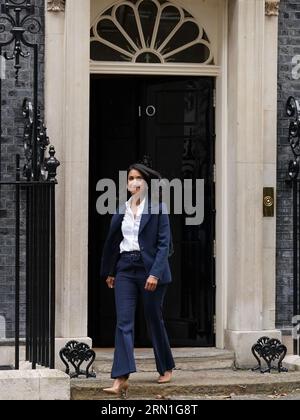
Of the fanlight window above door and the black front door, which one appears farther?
the black front door

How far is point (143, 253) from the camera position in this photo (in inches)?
402

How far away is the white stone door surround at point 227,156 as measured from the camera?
11242 mm

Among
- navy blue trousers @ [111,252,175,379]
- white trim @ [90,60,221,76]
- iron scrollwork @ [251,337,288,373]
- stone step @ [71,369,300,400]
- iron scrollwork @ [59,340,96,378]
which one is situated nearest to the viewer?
navy blue trousers @ [111,252,175,379]

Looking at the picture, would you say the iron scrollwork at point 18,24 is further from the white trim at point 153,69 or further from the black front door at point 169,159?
the black front door at point 169,159

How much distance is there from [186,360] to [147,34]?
10.0ft

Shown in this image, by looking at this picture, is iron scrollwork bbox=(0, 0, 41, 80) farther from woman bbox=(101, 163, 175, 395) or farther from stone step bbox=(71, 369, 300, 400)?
stone step bbox=(71, 369, 300, 400)

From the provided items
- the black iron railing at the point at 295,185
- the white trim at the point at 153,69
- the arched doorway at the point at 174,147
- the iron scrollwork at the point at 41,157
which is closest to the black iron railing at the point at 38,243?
the iron scrollwork at the point at 41,157

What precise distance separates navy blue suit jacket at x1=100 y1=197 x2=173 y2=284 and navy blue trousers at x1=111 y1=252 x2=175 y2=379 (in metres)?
0.07

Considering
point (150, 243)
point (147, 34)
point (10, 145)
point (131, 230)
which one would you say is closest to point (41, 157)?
point (131, 230)

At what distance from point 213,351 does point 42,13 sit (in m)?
3.46

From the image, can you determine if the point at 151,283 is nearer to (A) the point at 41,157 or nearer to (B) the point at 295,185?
(A) the point at 41,157

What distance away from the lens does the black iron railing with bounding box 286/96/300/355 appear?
448 inches

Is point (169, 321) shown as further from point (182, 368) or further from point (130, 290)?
point (130, 290)

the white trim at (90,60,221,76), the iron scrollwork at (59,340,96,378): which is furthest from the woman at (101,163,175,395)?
the white trim at (90,60,221,76)
